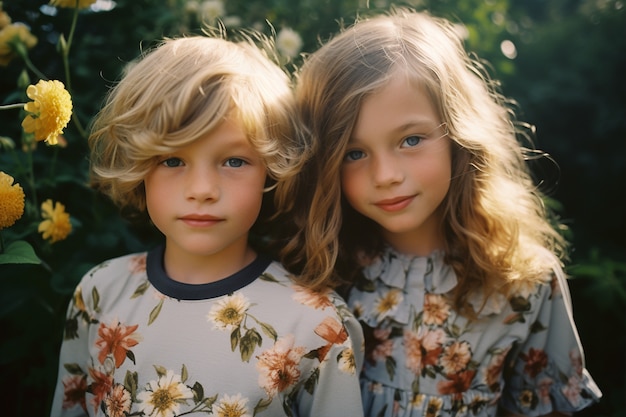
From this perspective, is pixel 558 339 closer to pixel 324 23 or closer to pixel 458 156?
pixel 458 156

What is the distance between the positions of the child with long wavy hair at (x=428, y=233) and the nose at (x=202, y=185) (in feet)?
0.81

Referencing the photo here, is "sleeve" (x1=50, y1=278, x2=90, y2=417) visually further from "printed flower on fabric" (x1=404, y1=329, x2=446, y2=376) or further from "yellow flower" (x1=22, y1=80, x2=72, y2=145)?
"printed flower on fabric" (x1=404, y1=329, x2=446, y2=376)

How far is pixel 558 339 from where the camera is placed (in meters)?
1.73

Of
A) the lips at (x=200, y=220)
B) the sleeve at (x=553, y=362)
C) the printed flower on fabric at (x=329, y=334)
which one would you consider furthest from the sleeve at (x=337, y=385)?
the sleeve at (x=553, y=362)

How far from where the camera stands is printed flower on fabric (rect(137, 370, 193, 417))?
1.36 m

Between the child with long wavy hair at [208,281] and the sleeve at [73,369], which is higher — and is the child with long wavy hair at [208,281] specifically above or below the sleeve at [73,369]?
above

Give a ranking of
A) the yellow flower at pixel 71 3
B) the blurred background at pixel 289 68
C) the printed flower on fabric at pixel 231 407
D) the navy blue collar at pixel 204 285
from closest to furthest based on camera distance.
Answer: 1. the printed flower on fabric at pixel 231 407
2. the navy blue collar at pixel 204 285
3. the yellow flower at pixel 71 3
4. the blurred background at pixel 289 68

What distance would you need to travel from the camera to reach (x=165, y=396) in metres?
1.37

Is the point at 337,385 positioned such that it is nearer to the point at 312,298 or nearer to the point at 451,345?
the point at 312,298

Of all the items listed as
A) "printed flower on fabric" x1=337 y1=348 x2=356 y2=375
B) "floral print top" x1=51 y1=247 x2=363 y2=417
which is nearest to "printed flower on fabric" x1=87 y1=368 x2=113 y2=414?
"floral print top" x1=51 y1=247 x2=363 y2=417

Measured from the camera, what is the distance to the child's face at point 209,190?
4.33 ft

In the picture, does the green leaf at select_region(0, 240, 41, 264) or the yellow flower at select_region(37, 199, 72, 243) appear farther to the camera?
the yellow flower at select_region(37, 199, 72, 243)

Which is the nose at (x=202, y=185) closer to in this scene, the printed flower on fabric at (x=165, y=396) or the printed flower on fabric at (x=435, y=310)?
the printed flower on fabric at (x=165, y=396)

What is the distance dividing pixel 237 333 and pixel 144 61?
715 millimetres
